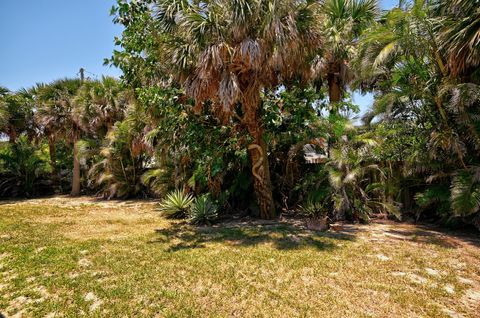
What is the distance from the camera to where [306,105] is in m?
8.56

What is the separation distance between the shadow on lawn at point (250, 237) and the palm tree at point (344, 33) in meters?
5.81

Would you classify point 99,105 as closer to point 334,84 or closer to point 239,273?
point 334,84

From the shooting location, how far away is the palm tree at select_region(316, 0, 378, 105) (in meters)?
11.0

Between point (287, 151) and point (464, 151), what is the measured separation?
16.4 feet

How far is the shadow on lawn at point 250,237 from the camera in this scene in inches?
251

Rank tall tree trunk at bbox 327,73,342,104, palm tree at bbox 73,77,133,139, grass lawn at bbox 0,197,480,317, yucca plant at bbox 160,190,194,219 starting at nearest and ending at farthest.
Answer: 1. grass lawn at bbox 0,197,480,317
2. yucca plant at bbox 160,190,194,219
3. tall tree trunk at bbox 327,73,342,104
4. palm tree at bbox 73,77,133,139

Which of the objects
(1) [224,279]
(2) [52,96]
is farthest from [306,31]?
(2) [52,96]

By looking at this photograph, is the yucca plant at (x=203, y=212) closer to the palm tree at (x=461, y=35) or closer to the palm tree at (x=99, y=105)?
the palm tree at (x=461, y=35)

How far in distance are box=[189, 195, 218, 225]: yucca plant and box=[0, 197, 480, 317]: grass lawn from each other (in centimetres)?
95

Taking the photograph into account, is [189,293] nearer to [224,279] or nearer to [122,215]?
[224,279]

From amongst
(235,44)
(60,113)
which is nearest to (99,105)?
(60,113)

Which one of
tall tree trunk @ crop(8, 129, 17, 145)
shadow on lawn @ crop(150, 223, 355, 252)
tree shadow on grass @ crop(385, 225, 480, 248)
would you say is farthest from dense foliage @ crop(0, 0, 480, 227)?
tall tree trunk @ crop(8, 129, 17, 145)

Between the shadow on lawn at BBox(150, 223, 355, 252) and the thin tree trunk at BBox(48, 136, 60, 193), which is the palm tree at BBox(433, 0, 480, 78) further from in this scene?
the thin tree trunk at BBox(48, 136, 60, 193)

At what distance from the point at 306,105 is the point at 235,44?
277 centimetres
